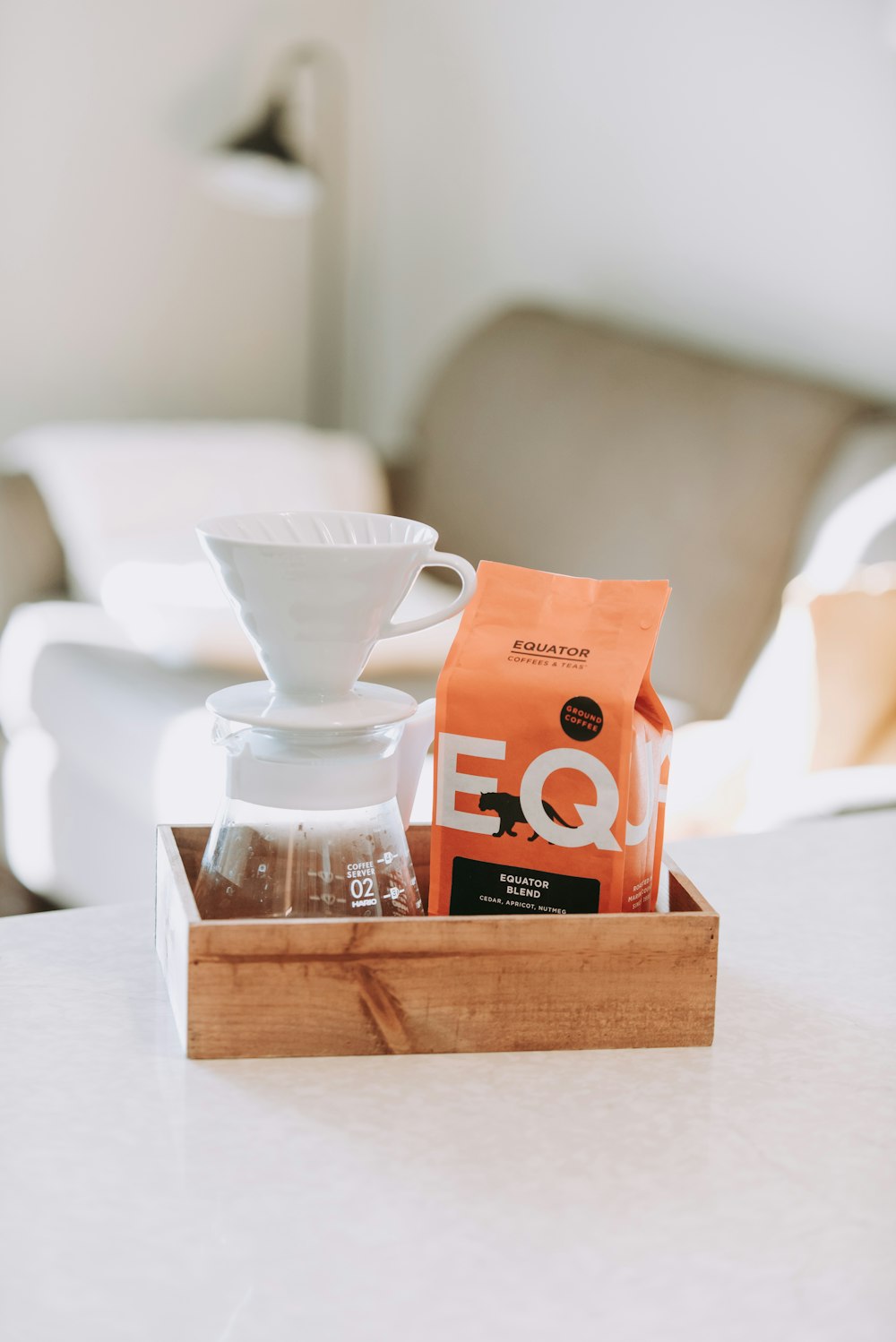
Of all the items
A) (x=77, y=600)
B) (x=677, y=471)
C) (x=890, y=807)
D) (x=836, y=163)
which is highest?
(x=836, y=163)

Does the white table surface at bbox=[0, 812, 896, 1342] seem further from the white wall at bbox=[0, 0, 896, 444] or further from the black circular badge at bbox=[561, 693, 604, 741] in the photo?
the white wall at bbox=[0, 0, 896, 444]

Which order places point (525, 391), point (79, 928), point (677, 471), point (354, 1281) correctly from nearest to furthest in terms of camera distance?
point (354, 1281)
point (79, 928)
point (677, 471)
point (525, 391)

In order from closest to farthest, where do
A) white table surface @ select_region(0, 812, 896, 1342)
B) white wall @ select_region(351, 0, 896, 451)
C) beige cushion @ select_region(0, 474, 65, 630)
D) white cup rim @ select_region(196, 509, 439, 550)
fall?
white table surface @ select_region(0, 812, 896, 1342), white cup rim @ select_region(196, 509, 439, 550), white wall @ select_region(351, 0, 896, 451), beige cushion @ select_region(0, 474, 65, 630)

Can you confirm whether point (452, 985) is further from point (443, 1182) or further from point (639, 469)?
point (639, 469)

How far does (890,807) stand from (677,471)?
837 millimetres

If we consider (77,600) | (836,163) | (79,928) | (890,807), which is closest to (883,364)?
(836,163)

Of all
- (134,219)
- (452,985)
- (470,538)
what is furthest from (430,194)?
(452,985)

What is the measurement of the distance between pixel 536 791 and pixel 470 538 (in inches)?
71.7

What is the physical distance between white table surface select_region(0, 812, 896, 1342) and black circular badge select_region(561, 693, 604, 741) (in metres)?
0.13

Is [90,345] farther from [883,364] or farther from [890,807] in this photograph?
[890,807]

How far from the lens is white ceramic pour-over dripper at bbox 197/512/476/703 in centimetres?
53

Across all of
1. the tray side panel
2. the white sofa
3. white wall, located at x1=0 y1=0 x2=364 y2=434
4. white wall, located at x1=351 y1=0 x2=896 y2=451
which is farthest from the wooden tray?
white wall, located at x1=0 y1=0 x2=364 y2=434

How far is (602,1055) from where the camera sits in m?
0.56

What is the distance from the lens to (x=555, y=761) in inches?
22.9
